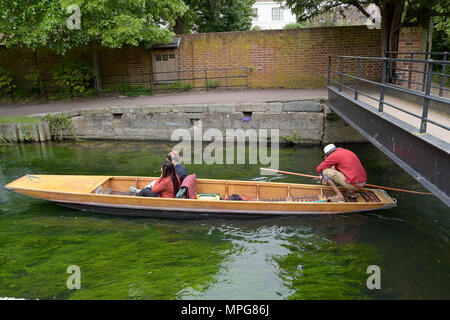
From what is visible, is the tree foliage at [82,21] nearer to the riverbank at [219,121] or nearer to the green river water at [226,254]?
the riverbank at [219,121]

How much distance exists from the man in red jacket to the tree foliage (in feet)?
32.7

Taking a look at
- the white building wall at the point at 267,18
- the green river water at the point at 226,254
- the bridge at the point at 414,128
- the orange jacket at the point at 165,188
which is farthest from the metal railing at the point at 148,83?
the white building wall at the point at 267,18

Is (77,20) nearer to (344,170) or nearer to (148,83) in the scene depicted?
(148,83)

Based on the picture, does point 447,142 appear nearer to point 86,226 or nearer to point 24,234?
point 86,226

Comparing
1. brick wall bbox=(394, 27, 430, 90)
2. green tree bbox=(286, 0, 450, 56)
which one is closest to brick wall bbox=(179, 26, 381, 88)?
green tree bbox=(286, 0, 450, 56)

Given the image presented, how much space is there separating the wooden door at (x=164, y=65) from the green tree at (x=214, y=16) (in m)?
3.04

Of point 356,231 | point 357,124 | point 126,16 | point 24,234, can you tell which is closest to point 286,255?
point 356,231

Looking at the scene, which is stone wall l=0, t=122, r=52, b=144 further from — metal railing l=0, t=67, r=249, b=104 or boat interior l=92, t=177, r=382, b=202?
boat interior l=92, t=177, r=382, b=202

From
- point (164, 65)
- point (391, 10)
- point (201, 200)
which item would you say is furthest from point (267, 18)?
point (201, 200)

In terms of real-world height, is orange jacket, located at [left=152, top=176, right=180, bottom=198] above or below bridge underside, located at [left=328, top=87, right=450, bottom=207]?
below

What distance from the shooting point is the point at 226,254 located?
269 inches

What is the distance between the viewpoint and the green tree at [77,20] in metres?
13.9

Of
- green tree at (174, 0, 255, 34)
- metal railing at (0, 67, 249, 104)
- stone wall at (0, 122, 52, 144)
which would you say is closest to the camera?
stone wall at (0, 122, 52, 144)

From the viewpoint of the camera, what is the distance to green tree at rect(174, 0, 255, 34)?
21.2 meters
